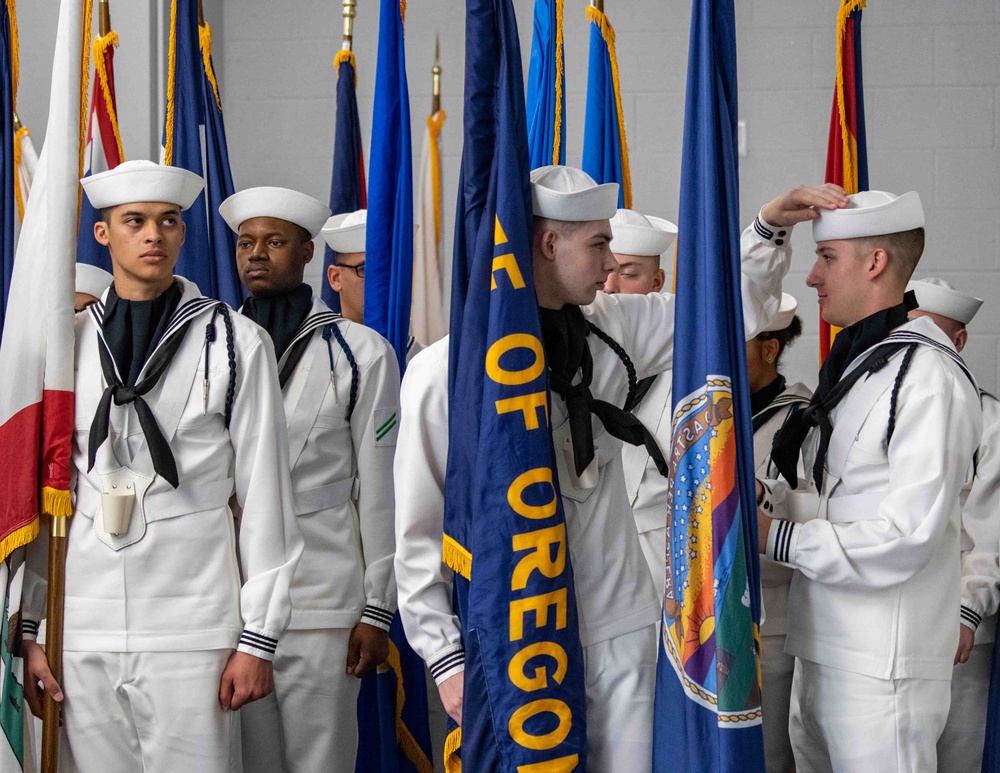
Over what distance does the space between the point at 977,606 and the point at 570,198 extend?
1.50 m

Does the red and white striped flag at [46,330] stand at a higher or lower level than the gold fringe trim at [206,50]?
lower

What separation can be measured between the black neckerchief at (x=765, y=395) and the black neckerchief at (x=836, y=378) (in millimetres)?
614

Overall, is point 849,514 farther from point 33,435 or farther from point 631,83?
point 631,83

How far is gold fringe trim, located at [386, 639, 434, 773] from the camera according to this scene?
2.76 m

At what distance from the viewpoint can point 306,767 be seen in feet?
7.97

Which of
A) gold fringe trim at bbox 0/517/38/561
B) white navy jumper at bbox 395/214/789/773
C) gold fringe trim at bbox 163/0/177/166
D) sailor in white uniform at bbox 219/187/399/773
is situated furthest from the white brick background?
gold fringe trim at bbox 0/517/38/561

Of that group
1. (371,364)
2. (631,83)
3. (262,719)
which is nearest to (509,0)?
(371,364)

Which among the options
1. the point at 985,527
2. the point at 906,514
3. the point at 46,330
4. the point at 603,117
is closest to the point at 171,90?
the point at 603,117

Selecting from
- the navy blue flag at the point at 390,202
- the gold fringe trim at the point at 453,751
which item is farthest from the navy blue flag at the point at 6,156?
the gold fringe trim at the point at 453,751

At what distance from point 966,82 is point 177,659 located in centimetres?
371

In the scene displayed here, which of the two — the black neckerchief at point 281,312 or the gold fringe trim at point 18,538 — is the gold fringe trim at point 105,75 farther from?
the gold fringe trim at point 18,538

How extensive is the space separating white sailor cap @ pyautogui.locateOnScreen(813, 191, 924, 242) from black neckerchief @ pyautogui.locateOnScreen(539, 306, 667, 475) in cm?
56

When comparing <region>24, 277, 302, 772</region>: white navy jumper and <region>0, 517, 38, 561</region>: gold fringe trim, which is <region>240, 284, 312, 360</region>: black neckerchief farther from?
<region>0, 517, 38, 561</region>: gold fringe trim

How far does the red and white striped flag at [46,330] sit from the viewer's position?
2.04 metres
